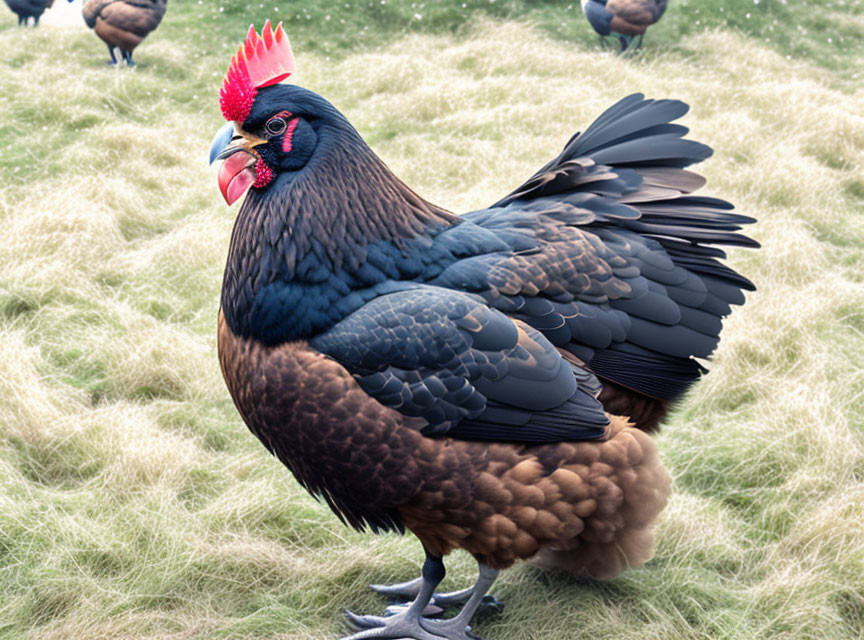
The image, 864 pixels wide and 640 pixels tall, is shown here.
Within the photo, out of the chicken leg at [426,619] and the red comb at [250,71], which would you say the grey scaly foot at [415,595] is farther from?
the red comb at [250,71]

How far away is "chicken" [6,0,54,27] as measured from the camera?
959 cm

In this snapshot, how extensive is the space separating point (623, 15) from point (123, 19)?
5.24 meters

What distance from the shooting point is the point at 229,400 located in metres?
4.51

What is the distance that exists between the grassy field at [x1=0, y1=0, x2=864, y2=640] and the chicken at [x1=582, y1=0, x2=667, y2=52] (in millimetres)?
358

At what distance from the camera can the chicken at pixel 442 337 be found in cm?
254

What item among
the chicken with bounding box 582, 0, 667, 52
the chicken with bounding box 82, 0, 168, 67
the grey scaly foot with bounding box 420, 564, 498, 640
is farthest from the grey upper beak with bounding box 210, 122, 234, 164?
the chicken with bounding box 582, 0, 667, 52

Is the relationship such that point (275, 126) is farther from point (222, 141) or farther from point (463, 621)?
point (463, 621)

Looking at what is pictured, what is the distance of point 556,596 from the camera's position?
326cm

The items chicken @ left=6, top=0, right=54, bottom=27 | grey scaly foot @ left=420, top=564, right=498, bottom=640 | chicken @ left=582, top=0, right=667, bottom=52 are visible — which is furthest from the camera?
chicken @ left=6, top=0, right=54, bottom=27

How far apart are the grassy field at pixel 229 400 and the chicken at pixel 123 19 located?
15.4 inches

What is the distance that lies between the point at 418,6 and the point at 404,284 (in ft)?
27.7

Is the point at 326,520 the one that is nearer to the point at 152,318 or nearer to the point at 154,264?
the point at 152,318

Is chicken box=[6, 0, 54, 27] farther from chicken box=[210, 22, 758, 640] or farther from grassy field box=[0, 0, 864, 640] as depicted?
chicken box=[210, 22, 758, 640]

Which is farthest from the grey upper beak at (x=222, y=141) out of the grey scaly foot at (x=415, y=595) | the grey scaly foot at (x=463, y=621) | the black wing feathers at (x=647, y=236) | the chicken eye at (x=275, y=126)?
the grey scaly foot at (x=415, y=595)
